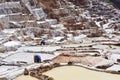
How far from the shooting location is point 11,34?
100 feet

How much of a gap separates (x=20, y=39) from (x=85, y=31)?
894cm

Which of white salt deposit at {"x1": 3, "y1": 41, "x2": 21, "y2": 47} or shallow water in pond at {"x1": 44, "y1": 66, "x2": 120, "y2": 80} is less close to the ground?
shallow water in pond at {"x1": 44, "y1": 66, "x2": 120, "y2": 80}

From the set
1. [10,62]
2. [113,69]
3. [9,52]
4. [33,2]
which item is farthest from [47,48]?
[33,2]

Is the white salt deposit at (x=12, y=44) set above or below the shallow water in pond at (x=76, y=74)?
below

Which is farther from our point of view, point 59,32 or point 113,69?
point 59,32

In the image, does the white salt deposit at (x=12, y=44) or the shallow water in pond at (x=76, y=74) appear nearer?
the shallow water in pond at (x=76, y=74)

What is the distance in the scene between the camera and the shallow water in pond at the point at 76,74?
56.3ft

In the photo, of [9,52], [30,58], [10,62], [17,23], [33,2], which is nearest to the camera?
[10,62]

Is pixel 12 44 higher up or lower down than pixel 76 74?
Answer: lower down

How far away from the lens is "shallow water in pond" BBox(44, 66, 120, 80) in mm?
17156

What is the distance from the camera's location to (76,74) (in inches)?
704

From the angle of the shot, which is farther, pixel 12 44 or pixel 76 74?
pixel 12 44

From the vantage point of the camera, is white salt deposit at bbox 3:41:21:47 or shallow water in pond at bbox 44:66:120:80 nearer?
shallow water in pond at bbox 44:66:120:80

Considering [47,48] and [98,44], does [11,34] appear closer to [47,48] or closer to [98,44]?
[47,48]
